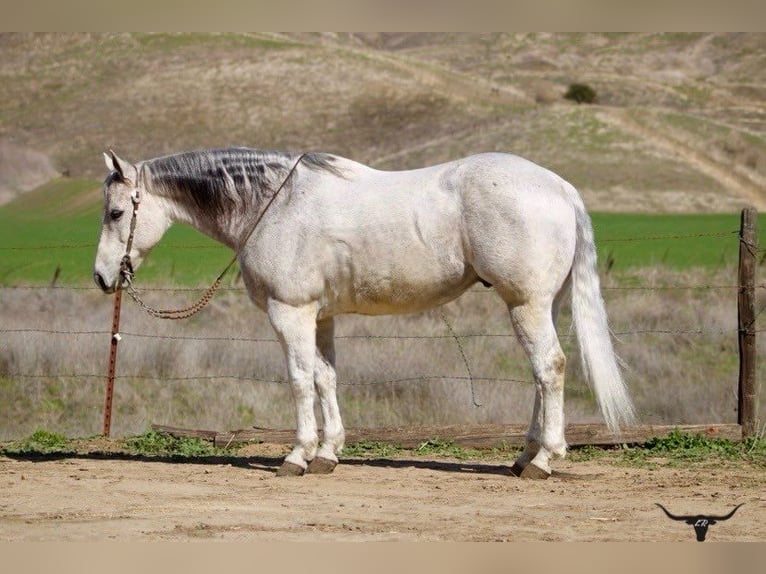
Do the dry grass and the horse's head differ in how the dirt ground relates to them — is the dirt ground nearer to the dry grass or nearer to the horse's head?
the horse's head

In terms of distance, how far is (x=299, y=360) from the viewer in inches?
326

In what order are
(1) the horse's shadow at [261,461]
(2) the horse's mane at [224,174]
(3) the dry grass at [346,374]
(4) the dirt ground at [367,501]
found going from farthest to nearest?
(3) the dry grass at [346,374] → (1) the horse's shadow at [261,461] → (2) the horse's mane at [224,174] → (4) the dirt ground at [367,501]

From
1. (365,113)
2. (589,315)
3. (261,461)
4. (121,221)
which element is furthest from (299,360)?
(365,113)

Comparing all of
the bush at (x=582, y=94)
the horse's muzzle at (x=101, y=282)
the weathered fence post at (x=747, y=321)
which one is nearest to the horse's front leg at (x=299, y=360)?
the horse's muzzle at (x=101, y=282)

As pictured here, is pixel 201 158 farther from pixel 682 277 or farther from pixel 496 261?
pixel 682 277

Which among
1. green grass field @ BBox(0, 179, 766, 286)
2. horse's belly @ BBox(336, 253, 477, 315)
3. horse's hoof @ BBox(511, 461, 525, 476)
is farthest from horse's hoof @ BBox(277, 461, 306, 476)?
green grass field @ BBox(0, 179, 766, 286)

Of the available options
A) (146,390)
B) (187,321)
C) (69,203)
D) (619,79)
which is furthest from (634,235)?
(619,79)

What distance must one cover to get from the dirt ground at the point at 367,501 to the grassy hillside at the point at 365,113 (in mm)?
36577

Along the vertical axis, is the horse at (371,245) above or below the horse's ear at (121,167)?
below

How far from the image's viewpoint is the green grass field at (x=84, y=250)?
72.9 feet

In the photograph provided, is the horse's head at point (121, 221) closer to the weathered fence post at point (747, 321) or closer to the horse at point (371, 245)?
the horse at point (371, 245)

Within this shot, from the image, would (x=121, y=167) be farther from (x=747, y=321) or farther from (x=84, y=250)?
(x=84, y=250)

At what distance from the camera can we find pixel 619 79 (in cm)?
8306

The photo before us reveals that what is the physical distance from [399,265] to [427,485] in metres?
1.49
